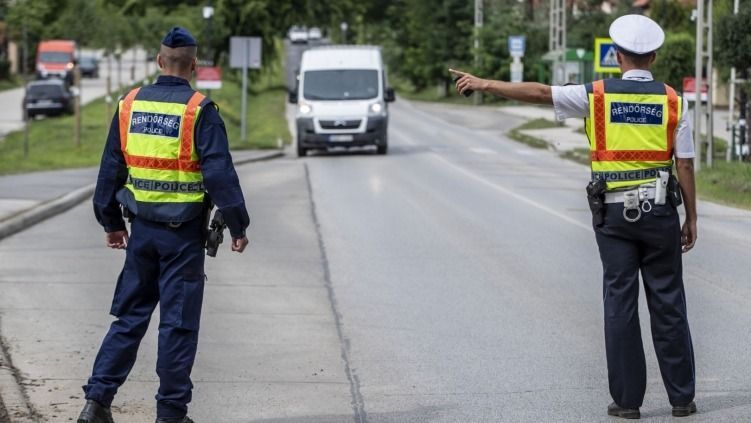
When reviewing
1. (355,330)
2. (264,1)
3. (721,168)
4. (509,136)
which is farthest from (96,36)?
(355,330)

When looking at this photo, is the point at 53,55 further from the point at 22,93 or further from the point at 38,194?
the point at 38,194

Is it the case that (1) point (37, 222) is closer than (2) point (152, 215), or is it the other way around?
(2) point (152, 215)

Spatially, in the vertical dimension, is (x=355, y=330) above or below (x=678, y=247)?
below

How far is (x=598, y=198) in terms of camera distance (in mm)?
6844

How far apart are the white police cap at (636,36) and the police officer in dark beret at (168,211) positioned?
1.87 m

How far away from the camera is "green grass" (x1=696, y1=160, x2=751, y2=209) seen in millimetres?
22656

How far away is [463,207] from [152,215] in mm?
14288

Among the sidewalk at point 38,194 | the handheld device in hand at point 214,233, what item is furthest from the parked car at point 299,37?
Result: the handheld device in hand at point 214,233

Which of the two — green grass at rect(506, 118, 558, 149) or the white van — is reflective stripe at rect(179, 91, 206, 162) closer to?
the white van

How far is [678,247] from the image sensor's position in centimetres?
686

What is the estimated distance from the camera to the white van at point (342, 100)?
34.8 metres

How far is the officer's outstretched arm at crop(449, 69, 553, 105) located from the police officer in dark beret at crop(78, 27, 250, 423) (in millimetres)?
1146

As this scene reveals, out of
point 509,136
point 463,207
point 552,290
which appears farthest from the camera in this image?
point 509,136

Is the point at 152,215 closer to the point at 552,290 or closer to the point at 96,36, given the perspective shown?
the point at 552,290
